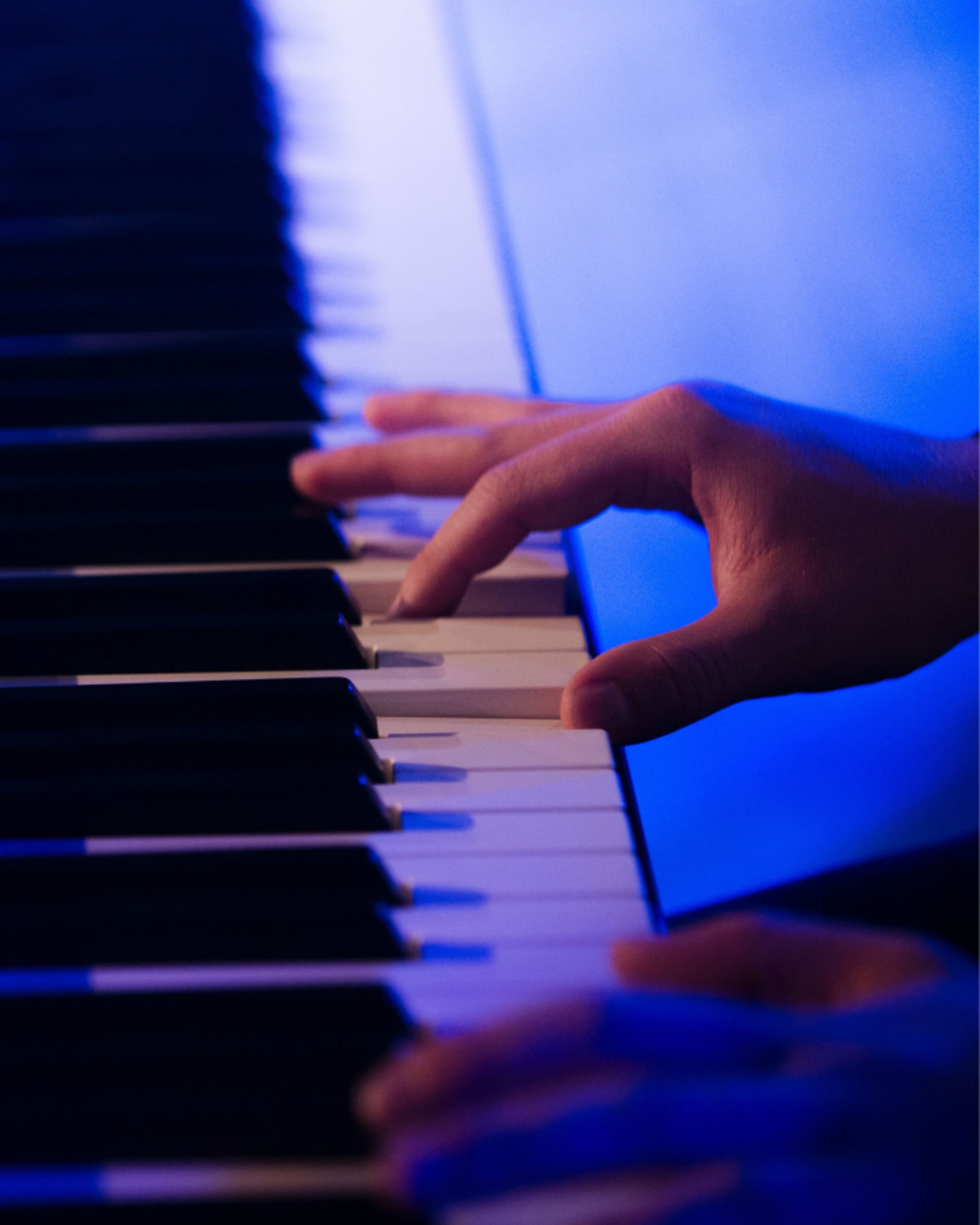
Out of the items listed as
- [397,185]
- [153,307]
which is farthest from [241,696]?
[397,185]

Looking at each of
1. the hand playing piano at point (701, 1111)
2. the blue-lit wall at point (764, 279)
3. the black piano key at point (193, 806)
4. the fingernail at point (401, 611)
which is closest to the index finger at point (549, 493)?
the fingernail at point (401, 611)

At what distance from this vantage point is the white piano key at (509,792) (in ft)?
2.91

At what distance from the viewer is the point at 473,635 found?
1.15 meters

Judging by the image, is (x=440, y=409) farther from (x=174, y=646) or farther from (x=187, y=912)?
(x=187, y=912)

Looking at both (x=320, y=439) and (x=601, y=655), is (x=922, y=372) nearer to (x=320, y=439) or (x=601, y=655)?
(x=320, y=439)

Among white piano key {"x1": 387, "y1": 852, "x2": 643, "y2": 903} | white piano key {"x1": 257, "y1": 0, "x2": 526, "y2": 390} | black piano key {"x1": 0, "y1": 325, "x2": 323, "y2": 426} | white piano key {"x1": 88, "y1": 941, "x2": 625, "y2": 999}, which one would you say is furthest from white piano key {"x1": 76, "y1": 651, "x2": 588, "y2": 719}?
white piano key {"x1": 257, "y1": 0, "x2": 526, "y2": 390}

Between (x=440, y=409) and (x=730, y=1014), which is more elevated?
(x=440, y=409)

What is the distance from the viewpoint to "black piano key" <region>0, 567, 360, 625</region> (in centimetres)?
108

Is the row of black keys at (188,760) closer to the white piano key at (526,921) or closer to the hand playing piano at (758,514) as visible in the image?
the white piano key at (526,921)

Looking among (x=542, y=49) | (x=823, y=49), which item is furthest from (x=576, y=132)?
(x=823, y=49)

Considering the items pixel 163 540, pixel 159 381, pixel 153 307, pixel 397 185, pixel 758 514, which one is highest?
pixel 397 185

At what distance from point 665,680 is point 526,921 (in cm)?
33

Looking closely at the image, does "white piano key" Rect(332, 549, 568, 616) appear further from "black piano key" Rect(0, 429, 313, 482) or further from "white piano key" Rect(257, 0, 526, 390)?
"white piano key" Rect(257, 0, 526, 390)

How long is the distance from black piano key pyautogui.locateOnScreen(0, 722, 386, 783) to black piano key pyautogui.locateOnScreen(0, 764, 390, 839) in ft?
0.05
